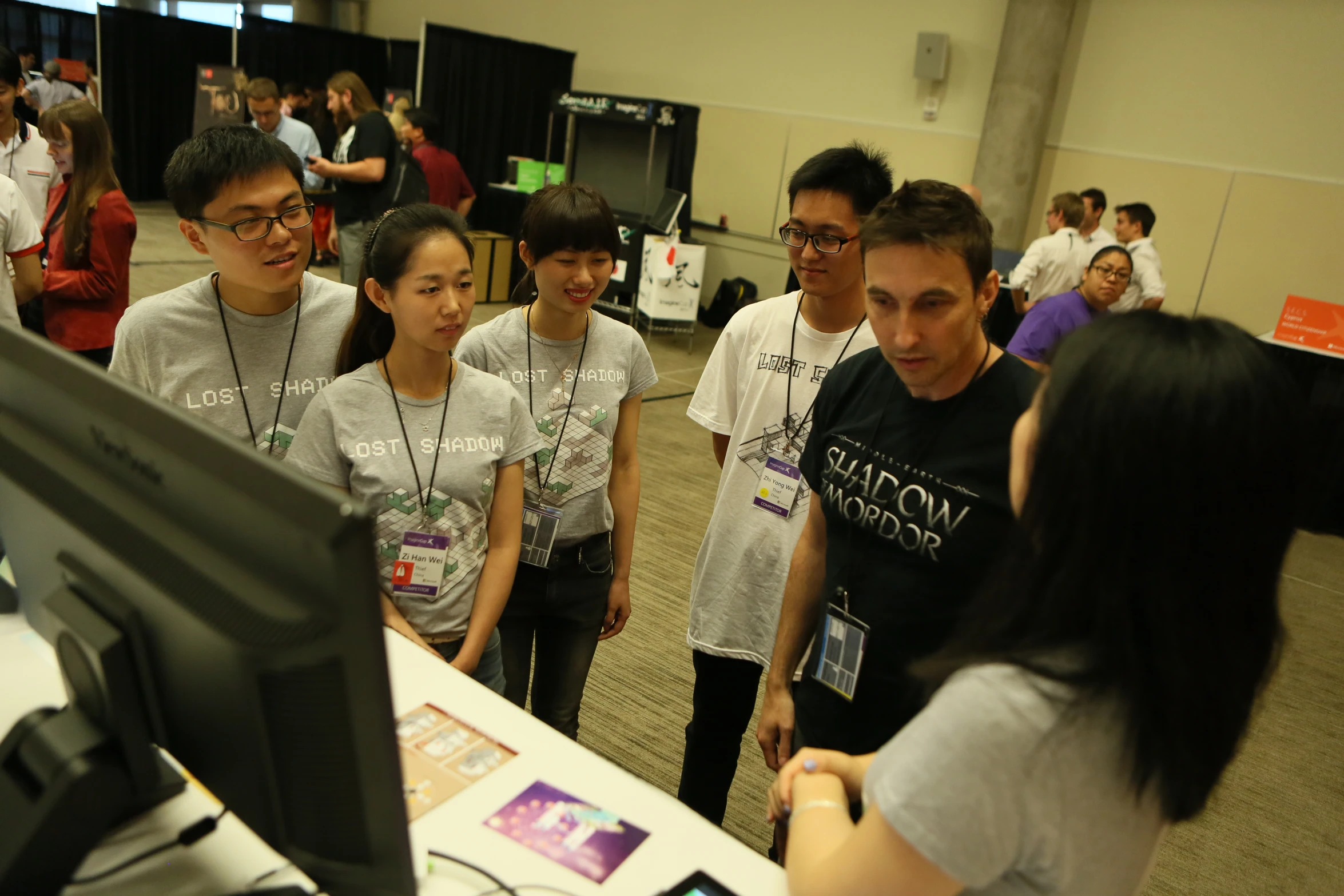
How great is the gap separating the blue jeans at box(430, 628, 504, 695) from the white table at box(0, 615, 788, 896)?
0.32 m

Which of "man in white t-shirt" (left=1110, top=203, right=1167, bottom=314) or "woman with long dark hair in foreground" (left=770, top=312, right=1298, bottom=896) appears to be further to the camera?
"man in white t-shirt" (left=1110, top=203, right=1167, bottom=314)

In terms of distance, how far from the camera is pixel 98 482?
721 millimetres

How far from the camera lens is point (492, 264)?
778 cm

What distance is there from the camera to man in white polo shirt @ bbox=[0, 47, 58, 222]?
3414 millimetres

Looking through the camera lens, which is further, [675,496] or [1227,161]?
[1227,161]

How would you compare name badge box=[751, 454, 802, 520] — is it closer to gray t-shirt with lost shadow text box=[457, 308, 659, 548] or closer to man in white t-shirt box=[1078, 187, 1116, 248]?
gray t-shirt with lost shadow text box=[457, 308, 659, 548]

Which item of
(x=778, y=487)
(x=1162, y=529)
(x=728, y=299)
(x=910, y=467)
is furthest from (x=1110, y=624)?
(x=728, y=299)

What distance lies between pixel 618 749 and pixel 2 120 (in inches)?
130

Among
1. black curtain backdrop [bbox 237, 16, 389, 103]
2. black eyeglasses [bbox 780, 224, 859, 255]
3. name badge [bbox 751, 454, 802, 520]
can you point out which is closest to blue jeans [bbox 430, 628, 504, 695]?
name badge [bbox 751, 454, 802, 520]

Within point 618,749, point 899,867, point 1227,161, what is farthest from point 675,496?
point 1227,161

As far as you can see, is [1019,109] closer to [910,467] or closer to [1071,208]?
[1071,208]

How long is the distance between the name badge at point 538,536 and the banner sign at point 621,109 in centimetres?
632

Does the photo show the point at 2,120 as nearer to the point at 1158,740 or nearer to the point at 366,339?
the point at 366,339

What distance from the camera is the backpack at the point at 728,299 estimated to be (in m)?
8.27
